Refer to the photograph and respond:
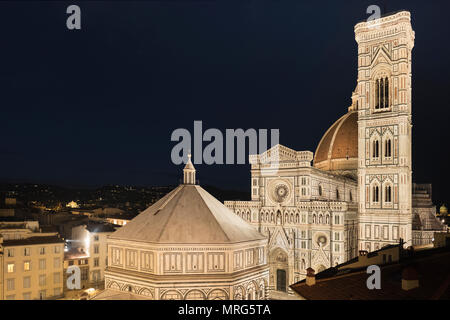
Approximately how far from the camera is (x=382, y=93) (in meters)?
45.2

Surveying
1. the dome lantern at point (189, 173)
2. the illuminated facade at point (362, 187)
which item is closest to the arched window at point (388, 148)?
the illuminated facade at point (362, 187)

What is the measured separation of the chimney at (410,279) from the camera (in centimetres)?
1388

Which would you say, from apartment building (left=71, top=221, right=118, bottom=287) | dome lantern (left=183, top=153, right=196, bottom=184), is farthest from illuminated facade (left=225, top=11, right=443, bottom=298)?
apartment building (left=71, top=221, right=118, bottom=287)

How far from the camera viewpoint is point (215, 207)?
1182 inches

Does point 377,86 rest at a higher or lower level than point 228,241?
higher

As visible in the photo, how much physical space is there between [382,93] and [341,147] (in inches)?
580

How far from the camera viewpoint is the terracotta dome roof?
189 feet

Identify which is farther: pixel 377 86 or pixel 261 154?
pixel 261 154

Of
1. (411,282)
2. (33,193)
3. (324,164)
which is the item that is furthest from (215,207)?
(33,193)

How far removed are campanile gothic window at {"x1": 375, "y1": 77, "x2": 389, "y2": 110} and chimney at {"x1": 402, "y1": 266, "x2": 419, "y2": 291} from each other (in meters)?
34.8

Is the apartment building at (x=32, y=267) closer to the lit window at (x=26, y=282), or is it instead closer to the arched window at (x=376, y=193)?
the lit window at (x=26, y=282)

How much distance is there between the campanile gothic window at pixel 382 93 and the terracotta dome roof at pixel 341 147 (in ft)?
42.6
